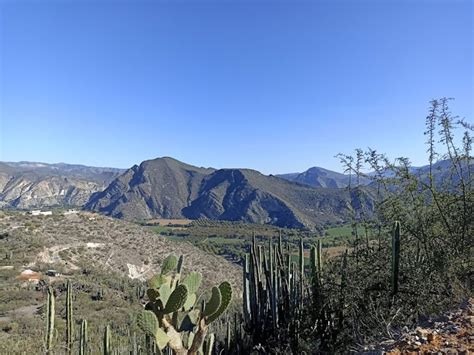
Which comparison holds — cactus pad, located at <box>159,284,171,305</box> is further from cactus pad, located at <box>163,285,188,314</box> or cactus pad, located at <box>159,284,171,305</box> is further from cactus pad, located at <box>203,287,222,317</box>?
cactus pad, located at <box>203,287,222,317</box>

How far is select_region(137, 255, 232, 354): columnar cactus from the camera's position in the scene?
2.88 meters

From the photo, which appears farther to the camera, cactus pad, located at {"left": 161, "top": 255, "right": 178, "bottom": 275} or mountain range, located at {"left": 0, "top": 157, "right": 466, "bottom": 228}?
mountain range, located at {"left": 0, "top": 157, "right": 466, "bottom": 228}

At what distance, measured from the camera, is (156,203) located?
142875 millimetres

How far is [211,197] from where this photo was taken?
454 ft

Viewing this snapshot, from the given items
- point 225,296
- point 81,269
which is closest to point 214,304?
point 225,296

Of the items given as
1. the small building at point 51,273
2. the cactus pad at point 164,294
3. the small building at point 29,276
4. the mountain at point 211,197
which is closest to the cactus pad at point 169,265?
the cactus pad at point 164,294

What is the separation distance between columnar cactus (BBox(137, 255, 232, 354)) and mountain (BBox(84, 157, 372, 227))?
288ft

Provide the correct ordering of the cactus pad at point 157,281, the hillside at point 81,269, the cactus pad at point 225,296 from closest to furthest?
1. the cactus pad at point 157,281
2. the cactus pad at point 225,296
3. the hillside at point 81,269

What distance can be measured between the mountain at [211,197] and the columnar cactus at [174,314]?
87.8 meters

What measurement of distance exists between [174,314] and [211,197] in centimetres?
13570

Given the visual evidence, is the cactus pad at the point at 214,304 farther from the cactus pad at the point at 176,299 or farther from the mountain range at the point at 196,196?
the mountain range at the point at 196,196

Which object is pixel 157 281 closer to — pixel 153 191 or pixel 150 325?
pixel 150 325

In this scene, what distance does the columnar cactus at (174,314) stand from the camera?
113 inches

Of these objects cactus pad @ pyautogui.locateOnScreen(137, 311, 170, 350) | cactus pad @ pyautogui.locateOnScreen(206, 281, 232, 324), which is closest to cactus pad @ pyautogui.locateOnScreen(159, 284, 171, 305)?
cactus pad @ pyautogui.locateOnScreen(137, 311, 170, 350)
